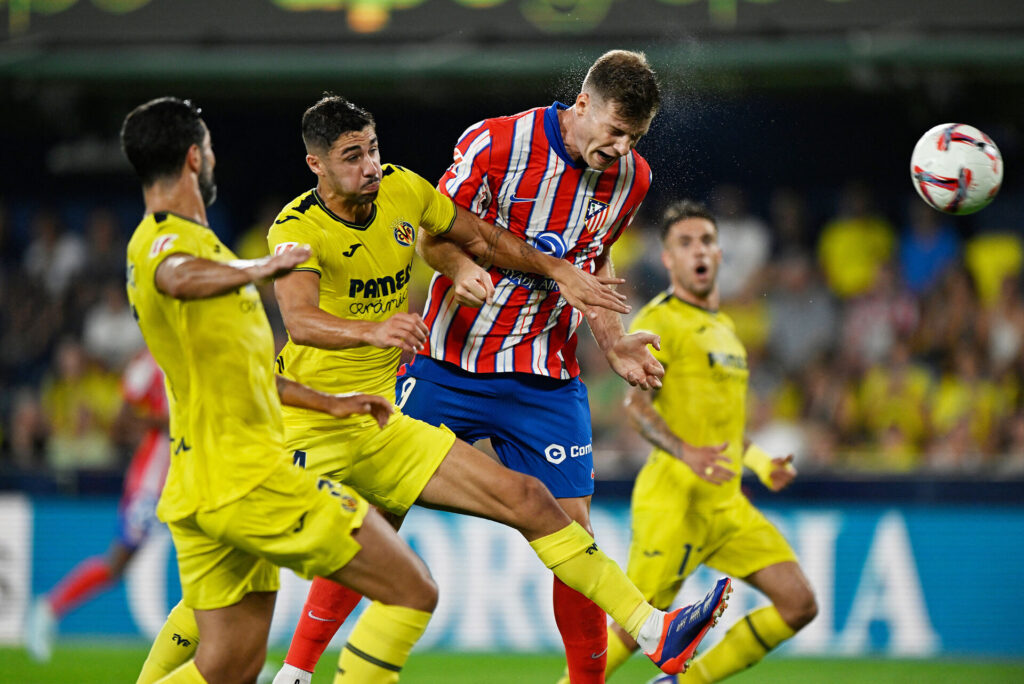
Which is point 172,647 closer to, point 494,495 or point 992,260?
point 494,495

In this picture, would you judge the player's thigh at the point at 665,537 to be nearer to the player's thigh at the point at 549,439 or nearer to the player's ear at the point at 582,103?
the player's thigh at the point at 549,439

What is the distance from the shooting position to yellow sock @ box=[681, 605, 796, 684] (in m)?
6.48

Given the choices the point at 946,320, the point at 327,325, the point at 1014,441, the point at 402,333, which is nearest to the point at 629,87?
the point at 402,333

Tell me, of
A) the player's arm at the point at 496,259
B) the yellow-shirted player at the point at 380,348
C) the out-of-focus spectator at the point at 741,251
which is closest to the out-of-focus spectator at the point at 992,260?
the out-of-focus spectator at the point at 741,251

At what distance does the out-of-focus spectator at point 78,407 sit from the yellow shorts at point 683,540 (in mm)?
6425

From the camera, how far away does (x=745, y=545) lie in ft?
21.9

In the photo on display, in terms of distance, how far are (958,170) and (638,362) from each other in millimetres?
1912

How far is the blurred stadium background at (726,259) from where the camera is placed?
30.7ft

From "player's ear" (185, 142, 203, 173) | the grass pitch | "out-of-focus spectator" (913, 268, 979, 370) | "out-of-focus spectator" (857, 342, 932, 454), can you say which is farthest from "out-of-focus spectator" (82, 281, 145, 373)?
"player's ear" (185, 142, 203, 173)

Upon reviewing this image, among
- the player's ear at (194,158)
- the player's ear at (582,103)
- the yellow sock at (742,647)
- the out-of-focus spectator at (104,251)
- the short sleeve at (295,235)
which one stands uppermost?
the out-of-focus spectator at (104,251)

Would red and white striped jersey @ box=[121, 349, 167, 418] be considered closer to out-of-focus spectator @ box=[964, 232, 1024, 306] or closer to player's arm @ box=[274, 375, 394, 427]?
player's arm @ box=[274, 375, 394, 427]

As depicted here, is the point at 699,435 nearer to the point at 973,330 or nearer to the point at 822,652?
the point at 822,652

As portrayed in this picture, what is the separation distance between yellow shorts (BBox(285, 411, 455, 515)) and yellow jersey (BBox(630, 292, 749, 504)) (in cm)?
182

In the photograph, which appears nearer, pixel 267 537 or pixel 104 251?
pixel 267 537
